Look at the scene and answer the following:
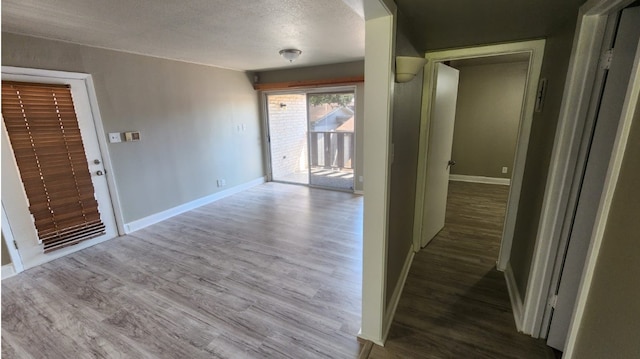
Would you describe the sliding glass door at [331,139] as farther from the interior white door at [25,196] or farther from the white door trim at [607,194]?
the white door trim at [607,194]

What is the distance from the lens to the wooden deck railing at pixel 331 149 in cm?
538

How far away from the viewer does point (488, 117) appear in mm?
5441

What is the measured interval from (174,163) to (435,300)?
3805 millimetres

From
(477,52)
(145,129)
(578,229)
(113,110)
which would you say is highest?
(477,52)

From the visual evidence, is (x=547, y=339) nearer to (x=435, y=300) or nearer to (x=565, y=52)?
(x=435, y=300)

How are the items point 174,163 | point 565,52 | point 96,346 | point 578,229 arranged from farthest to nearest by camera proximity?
point 174,163, point 96,346, point 565,52, point 578,229

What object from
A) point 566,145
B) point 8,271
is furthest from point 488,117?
point 8,271

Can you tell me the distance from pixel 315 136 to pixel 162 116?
2.64 m

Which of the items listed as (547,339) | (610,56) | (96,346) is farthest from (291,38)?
(547,339)

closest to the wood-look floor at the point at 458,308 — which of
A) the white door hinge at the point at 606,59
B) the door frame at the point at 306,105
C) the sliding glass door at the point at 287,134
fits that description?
the white door hinge at the point at 606,59

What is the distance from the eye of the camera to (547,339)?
1.89 meters

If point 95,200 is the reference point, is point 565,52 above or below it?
above

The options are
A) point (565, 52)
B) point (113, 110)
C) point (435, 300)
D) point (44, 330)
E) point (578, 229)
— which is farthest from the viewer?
point (113, 110)

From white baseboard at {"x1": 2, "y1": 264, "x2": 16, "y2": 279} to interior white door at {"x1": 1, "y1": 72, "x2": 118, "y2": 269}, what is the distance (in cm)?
11
